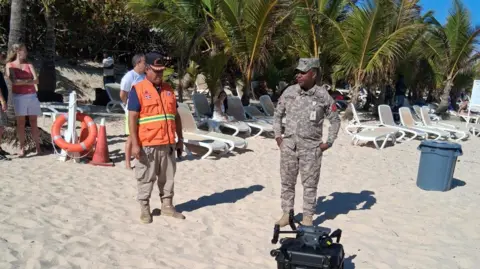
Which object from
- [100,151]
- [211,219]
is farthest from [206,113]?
[211,219]

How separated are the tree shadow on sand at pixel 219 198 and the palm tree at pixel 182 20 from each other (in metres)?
7.02

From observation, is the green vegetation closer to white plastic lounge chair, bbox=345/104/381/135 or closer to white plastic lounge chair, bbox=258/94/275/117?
white plastic lounge chair, bbox=258/94/275/117

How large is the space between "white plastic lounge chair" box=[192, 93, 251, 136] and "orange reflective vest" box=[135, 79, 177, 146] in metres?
5.43

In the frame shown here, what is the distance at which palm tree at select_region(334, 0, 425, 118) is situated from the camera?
12.9 metres

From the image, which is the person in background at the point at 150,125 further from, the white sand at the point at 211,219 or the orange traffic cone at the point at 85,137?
the orange traffic cone at the point at 85,137

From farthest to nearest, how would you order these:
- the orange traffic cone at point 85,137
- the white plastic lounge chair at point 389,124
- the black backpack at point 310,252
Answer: the white plastic lounge chair at point 389,124
the orange traffic cone at point 85,137
the black backpack at point 310,252

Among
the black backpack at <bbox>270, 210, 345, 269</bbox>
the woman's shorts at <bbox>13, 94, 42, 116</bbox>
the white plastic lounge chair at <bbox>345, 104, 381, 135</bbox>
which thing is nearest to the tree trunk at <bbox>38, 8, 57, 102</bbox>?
the woman's shorts at <bbox>13, 94, 42, 116</bbox>

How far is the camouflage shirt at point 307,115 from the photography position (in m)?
4.12

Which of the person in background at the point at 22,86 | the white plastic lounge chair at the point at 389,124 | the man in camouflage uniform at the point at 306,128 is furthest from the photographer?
the white plastic lounge chair at the point at 389,124

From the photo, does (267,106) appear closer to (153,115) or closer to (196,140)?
(196,140)

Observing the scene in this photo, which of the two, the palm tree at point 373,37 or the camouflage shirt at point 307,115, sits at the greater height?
the palm tree at point 373,37

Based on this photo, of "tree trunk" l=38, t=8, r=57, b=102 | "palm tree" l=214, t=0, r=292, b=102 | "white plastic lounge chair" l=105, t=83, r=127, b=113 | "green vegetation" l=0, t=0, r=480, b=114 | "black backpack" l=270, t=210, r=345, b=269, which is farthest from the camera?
"tree trunk" l=38, t=8, r=57, b=102

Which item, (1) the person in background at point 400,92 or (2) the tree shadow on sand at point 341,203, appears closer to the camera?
(2) the tree shadow on sand at point 341,203

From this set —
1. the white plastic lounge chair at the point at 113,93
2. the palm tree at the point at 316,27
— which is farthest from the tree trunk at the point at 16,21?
the palm tree at the point at 316,27
